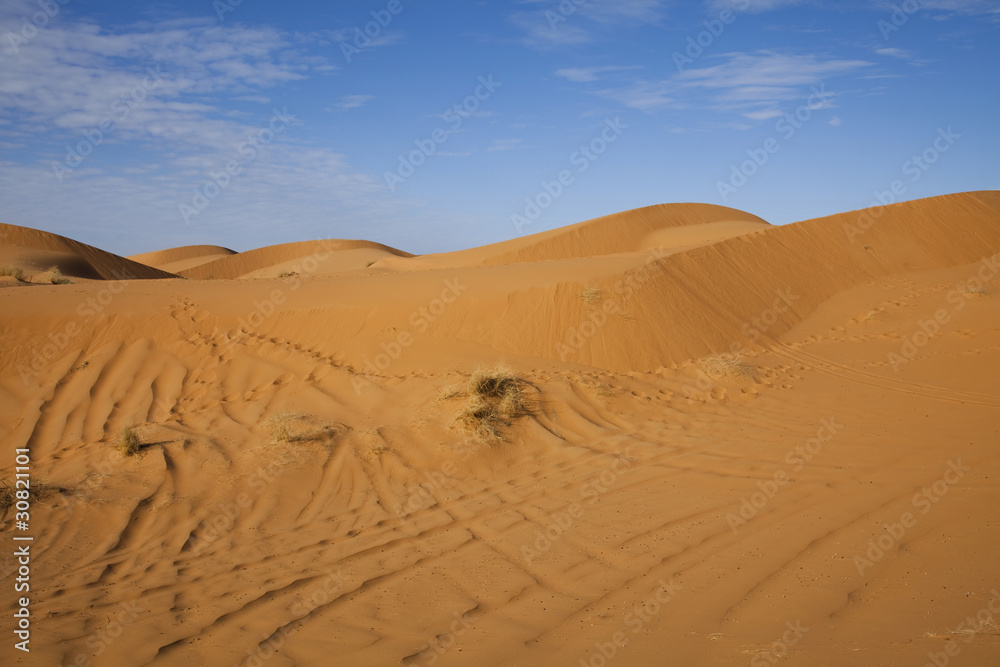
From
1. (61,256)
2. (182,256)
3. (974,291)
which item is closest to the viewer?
(974,291)

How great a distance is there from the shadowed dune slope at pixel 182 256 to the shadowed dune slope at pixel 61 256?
17.0 metres

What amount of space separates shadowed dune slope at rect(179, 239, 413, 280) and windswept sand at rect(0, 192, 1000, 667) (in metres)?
27.8

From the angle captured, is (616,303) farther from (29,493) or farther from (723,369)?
(29,493)

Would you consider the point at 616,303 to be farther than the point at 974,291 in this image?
No

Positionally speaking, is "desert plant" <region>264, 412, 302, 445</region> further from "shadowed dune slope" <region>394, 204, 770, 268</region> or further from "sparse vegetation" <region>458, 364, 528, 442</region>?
"shadowed dune slope" <region>394, 204, 770, 268</region>

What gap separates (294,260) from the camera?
1881 inches

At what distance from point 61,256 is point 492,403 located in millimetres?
24791

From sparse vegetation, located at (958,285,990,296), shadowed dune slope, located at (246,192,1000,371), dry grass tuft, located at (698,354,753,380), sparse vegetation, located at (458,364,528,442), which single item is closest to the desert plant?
sparse vegetation, located at (458,364,528,442)

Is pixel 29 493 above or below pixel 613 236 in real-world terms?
below

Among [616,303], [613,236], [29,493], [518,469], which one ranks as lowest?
[29,493]

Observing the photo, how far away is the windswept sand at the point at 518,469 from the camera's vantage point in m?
3.31

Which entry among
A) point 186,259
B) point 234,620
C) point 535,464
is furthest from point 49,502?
point 186,259

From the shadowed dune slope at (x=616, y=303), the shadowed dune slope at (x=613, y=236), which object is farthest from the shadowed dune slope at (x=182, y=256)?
the shadowed dune slope at (x=616, y=303)

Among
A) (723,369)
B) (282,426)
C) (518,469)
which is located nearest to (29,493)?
(282,426)
